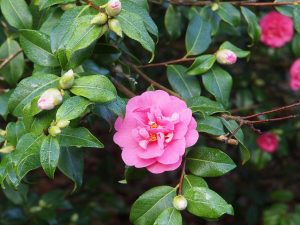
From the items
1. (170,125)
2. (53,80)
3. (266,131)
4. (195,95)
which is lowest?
(266,131)

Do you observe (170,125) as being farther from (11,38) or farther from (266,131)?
(266,131)

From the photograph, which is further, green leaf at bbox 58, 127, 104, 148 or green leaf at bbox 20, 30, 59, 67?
green leaf at bbox 20, 30, 59, 67

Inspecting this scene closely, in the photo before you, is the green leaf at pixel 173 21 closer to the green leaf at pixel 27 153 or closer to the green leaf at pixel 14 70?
the green leaf at pixel 14 70

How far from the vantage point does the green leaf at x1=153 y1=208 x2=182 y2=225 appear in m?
1.15

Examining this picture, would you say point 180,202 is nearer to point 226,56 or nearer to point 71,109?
point 71,109

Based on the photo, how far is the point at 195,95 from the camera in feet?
4.83

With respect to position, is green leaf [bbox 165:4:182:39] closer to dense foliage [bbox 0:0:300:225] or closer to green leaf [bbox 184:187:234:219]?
dense foliage [bbox 0:0:300:225]

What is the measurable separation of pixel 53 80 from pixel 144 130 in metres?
0.22

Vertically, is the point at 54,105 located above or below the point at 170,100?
above

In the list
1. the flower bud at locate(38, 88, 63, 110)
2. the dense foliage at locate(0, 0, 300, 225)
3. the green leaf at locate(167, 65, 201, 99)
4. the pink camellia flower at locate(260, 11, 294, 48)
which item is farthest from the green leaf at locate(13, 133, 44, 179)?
the pink camellia flower at locate(260, 11, 294, 48)

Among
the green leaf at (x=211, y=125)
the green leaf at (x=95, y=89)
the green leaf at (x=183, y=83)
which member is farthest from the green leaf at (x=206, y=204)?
the green leaf at (x=183, y=83)

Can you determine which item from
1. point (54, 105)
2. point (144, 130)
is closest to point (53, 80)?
point (54, 105)

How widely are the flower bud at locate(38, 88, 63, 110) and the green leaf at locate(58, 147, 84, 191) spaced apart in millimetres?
312

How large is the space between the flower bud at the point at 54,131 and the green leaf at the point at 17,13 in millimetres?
363
